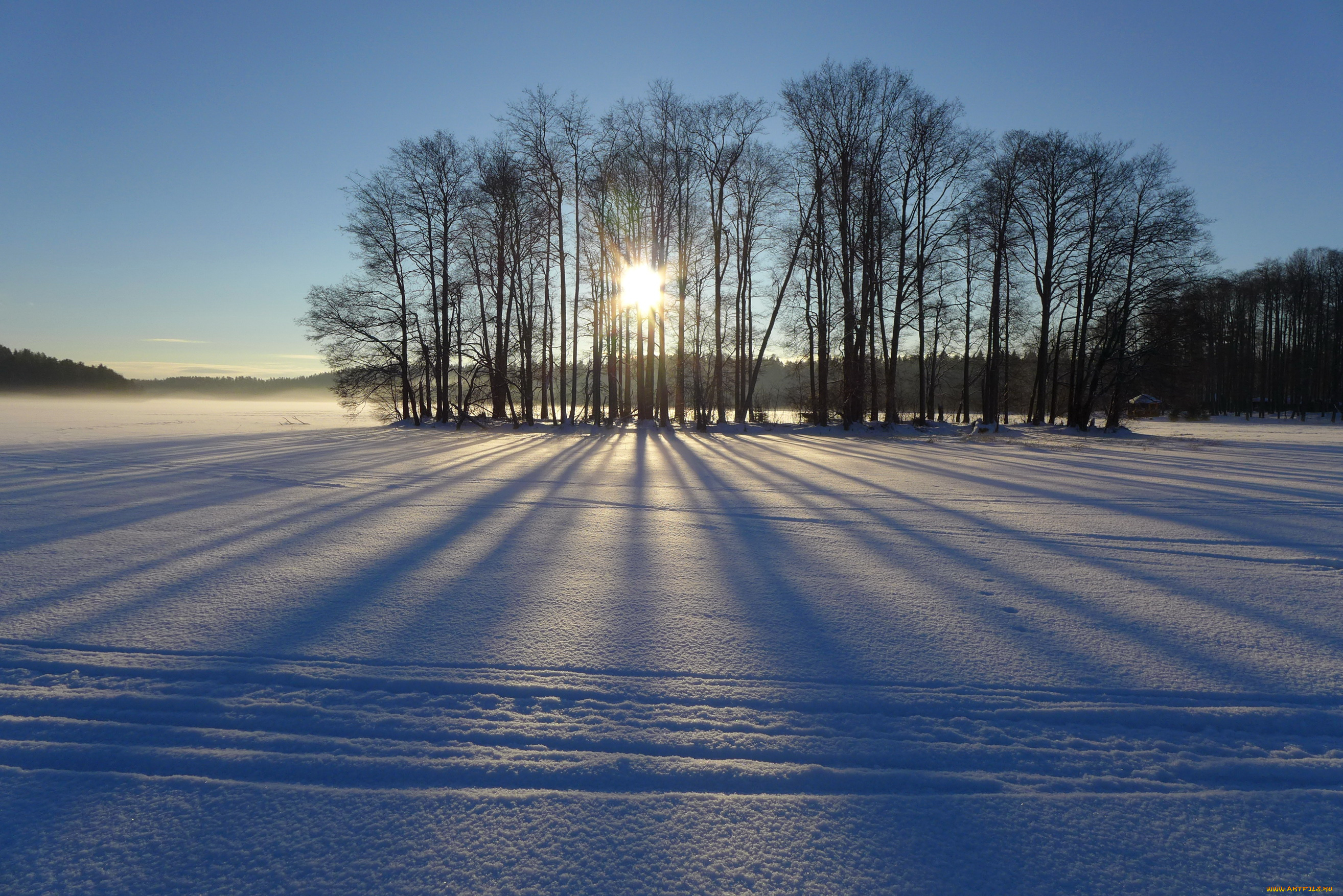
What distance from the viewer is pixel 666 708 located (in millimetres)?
2303

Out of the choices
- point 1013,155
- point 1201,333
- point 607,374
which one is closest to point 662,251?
point 607,374

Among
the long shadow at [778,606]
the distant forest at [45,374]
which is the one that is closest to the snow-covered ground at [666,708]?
the long shadow at [778,606]

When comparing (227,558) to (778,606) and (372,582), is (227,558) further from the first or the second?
(778,606)

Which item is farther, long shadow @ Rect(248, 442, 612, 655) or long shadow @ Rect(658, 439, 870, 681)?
long shadow @ Rect(248, 442, 612, 655)

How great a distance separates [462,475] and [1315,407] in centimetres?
6233

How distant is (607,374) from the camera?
84.3 feet

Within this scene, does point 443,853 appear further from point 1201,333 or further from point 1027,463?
point 1201,333

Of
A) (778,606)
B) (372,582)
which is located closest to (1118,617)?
(778,606)

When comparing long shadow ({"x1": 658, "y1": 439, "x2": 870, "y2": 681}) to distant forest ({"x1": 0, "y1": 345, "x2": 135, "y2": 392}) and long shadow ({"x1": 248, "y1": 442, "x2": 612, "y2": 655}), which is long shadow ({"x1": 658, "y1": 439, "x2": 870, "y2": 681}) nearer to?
long shadow ({"x1": 248, "y1": 442, "x2": 612, "y2": 655})

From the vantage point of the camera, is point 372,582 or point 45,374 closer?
point 372,582

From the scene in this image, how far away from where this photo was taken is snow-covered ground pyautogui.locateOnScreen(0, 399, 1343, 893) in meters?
1.61

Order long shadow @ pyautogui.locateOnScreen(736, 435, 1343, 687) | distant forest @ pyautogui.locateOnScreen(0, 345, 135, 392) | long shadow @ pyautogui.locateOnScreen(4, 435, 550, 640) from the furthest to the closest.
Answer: distant forest @ pyautogui.locateOnScreen(0, 345, 135, 392)
long shadow @ pyautogui.locateOnScreen(4, 435, 550, 640)
long shadow @ pyautogui.locateOnScreen(736, 435, 1343, 687)

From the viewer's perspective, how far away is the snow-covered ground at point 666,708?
161 cm

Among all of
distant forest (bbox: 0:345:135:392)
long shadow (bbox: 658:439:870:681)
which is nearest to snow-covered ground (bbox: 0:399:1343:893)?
long shadow (bbox: 658:439:870:681)
